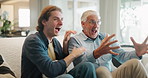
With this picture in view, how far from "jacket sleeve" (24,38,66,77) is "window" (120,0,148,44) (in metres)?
2.87

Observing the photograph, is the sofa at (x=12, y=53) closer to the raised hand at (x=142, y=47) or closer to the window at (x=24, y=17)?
the raised hand at (x=142, y=47)

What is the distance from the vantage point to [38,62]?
128 cm

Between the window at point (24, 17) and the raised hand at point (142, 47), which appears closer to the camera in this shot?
the raised hand at point (142, 47)

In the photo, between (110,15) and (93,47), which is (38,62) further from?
(110,15)

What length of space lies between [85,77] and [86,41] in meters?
0.47

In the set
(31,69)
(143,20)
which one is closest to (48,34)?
(31,69)

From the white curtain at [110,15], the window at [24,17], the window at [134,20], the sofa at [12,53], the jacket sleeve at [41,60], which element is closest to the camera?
the jacket sleeve at [41,60]

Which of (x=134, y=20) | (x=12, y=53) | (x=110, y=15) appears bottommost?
(x=12, y=53)

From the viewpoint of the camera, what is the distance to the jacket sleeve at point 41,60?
50.1 inches

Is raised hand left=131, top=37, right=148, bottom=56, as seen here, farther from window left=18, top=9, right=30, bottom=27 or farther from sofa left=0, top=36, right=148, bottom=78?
window left=18, top=9, right=30, bottom=27

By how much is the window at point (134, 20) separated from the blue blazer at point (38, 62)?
2827 millimetres

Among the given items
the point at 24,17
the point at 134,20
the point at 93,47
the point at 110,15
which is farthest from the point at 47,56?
the point at 24,17

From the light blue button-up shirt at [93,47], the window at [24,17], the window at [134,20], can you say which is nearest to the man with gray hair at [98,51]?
the light blue button-up shirt at [93,47]

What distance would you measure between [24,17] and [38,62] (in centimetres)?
424
